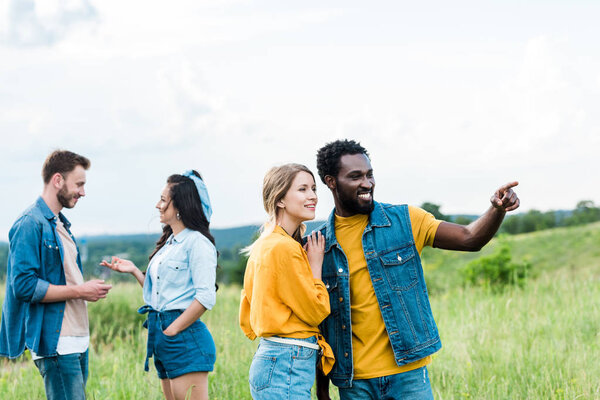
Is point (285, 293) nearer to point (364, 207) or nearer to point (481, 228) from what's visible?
point (364, 207)

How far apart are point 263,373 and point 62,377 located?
1557mm

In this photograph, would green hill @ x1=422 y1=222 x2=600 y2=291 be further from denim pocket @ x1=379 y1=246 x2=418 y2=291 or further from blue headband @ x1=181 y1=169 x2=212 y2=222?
denim pocket @ x1=379 y1=246 x2=418 y2=291

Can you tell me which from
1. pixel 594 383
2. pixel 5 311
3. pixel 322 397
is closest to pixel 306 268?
pixel 322 397

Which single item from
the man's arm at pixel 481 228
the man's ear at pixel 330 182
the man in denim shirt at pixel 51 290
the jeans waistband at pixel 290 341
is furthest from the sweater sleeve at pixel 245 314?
the man's arm at pixel 481 228

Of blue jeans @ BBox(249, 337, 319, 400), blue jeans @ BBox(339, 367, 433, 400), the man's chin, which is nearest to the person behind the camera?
blue jeans @ BBox(249, 337, 319, 400)

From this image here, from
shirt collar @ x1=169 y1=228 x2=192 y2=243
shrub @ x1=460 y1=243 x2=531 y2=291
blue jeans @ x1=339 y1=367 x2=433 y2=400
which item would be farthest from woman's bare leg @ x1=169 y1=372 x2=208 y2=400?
shrub @ x1=460 y1=243 x2=531 y2=291

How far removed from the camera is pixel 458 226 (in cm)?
338

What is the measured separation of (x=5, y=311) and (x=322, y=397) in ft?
7.16

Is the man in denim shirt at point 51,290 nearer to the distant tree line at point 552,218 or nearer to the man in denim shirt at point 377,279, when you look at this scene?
the man in denim shirt at point 377,279

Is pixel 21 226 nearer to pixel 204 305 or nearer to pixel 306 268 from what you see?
pixel 204 305

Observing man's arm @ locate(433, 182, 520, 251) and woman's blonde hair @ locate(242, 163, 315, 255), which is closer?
man's arm @ locate(433, 182, 520, 251)

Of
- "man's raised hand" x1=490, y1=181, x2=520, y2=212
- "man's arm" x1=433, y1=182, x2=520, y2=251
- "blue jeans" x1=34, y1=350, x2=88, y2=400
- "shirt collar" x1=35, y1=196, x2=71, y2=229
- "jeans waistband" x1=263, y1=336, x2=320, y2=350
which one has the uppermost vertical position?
"shirt collar" x1=35, y1=196, x2=71, y2=229

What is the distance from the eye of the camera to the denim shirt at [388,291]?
328 cm

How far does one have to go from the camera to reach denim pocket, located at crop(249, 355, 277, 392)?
3.09 meters
